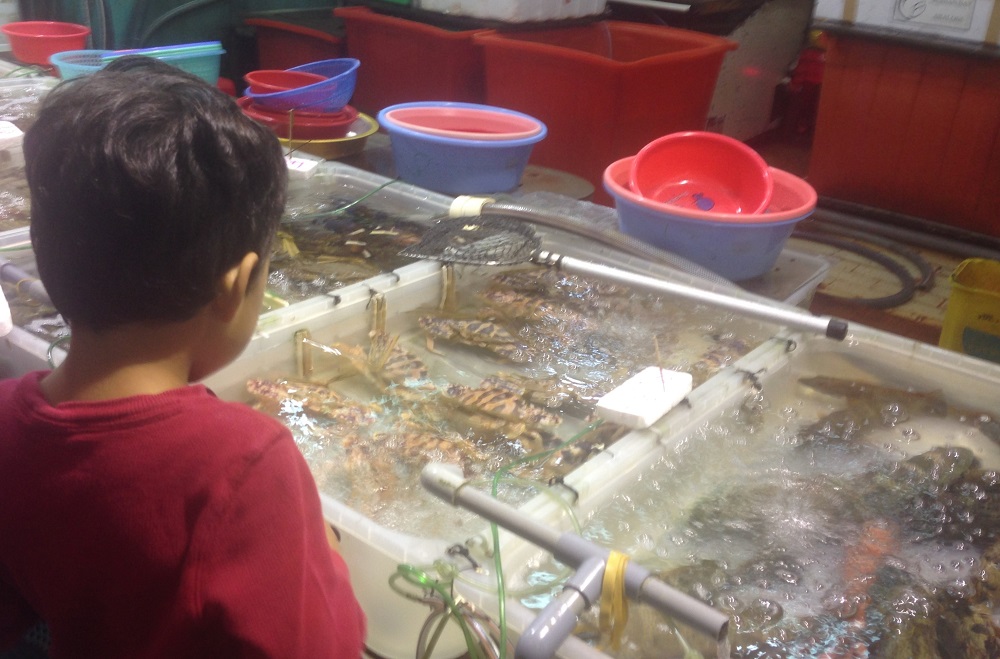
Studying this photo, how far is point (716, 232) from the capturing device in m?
2.09

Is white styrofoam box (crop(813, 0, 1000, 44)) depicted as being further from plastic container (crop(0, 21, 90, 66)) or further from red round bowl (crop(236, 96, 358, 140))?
plastic container (crop(0, 21, 90, 66))

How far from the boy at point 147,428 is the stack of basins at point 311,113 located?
212 cm

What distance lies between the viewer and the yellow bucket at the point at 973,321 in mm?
2410

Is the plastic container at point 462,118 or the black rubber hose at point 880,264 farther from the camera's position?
the black rubber hose at point 880,264

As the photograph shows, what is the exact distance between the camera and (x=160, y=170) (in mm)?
771

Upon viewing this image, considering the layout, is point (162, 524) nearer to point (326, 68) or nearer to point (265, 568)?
point (265, 568)

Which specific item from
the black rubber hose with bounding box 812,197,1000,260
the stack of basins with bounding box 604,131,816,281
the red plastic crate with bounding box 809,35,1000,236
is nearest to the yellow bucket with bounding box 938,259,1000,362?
the stack of basins with bounding box 604,131,816,281

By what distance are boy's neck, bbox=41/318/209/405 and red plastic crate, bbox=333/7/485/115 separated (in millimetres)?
3078

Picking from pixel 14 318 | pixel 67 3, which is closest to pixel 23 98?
pixel 67 3

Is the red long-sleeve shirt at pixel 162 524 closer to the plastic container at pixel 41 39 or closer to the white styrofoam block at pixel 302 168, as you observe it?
the white styrofoam block at pixel 302 168

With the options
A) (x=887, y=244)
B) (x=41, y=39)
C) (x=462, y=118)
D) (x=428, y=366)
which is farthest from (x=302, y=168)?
(x=887, y=244)

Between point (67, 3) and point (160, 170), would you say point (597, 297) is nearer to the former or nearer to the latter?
point (160, 170)

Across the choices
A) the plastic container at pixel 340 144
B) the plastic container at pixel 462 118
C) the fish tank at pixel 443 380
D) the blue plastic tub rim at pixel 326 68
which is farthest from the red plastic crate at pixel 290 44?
the fish tank at pixel 443 380

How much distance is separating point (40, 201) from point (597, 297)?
4.98ft
